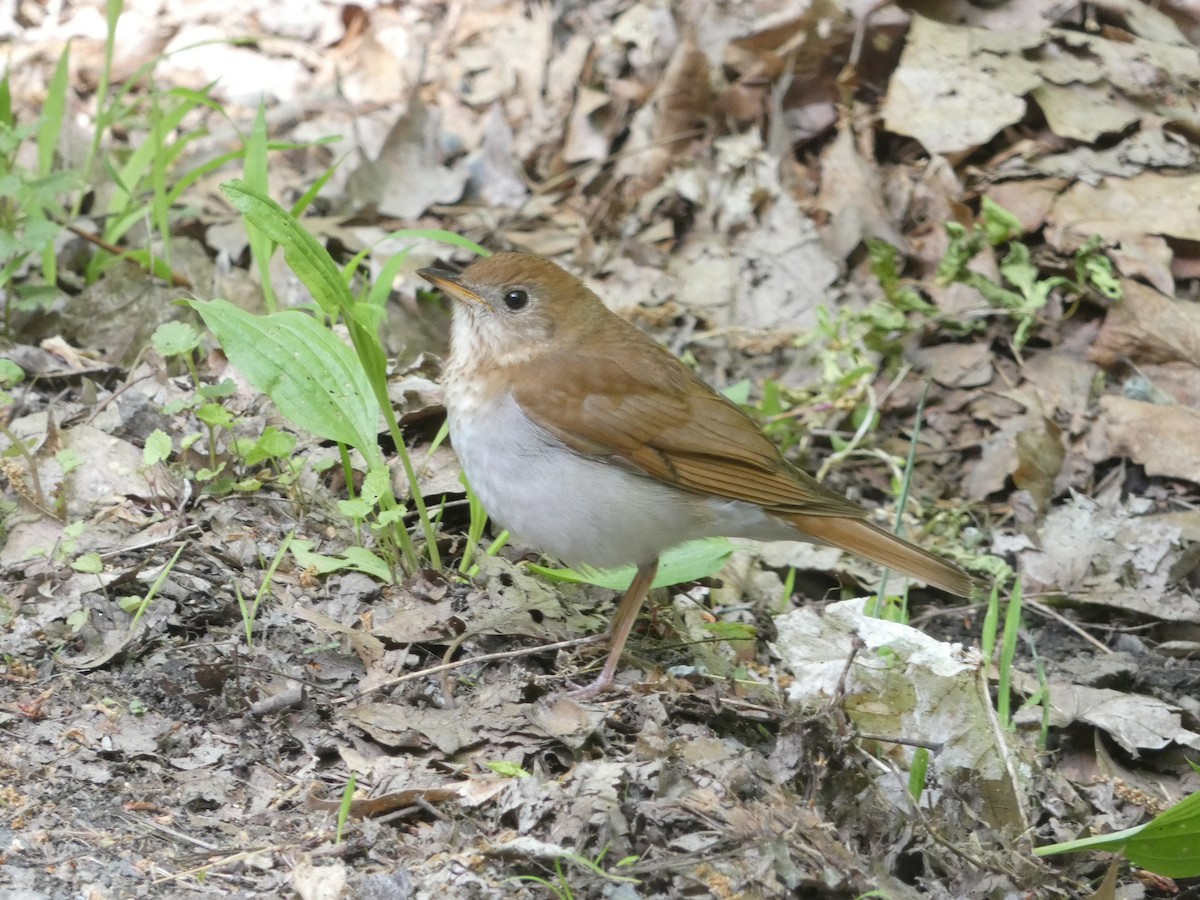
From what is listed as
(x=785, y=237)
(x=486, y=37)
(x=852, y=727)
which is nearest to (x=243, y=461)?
(x=852, y=727)

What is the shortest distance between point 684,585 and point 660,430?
0.88 metres

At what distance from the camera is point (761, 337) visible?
6.39m

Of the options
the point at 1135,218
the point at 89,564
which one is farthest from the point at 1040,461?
the point at 89,564

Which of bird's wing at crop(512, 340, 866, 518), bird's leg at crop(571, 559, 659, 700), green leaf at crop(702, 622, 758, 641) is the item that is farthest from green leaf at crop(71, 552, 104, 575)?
green leaf at crop(702, 622, 758, 641)

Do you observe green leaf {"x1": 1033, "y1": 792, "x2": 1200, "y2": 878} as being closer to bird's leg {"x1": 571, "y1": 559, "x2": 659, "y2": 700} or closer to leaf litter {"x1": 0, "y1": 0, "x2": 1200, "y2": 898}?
leaf litter {"x1": 0, "y1": 0, "x2": 1200, "y2": 898}

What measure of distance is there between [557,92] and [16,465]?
4.73 metres

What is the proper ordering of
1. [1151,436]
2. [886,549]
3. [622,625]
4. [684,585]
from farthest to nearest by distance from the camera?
[1151,436] → [684,585] → [886,549] → [622,625]

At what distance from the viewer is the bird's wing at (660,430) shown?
3922 mm

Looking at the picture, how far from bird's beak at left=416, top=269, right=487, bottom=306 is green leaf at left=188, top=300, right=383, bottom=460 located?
431 mm

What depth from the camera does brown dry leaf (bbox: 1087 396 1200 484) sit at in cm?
535

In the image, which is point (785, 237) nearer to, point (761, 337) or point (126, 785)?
point (761, 337)

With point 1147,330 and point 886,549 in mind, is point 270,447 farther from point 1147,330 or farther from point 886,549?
point 1147,330

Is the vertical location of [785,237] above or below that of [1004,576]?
above

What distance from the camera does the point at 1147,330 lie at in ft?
19.0
